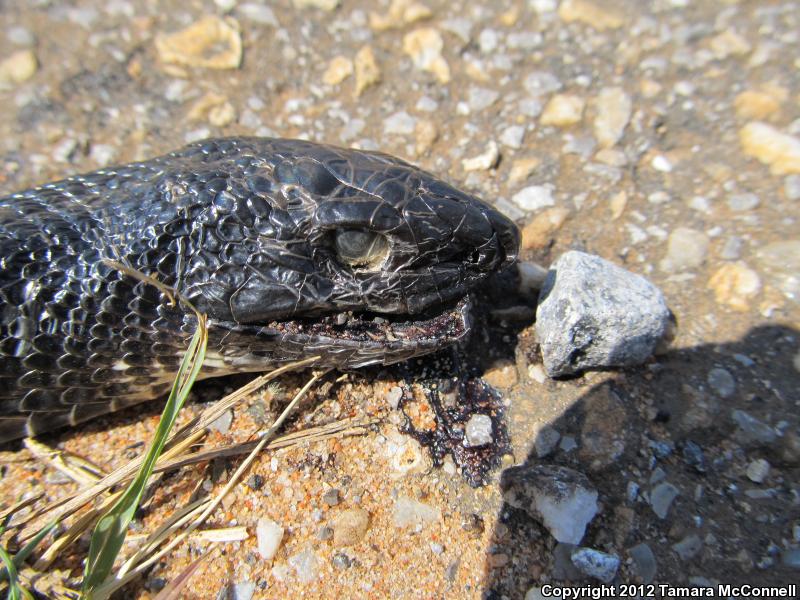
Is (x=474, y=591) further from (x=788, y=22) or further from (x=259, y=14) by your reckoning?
(x=788, y=22)

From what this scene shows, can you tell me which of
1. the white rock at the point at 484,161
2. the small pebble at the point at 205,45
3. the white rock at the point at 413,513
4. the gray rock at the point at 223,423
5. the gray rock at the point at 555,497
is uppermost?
the small pebble at the point at 205,45

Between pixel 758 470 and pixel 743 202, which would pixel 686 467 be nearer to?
pixel 758 470

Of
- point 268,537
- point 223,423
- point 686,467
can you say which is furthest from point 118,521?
point 686,467

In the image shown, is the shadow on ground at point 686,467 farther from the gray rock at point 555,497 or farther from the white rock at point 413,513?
the white rock at point 413,513

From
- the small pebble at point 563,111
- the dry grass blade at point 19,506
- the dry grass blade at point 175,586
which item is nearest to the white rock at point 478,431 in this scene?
the dry grass blade at point 175,586

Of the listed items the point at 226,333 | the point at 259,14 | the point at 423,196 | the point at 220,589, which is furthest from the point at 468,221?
the point at 259,14

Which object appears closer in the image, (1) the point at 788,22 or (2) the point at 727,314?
(2) the point at 727,314
